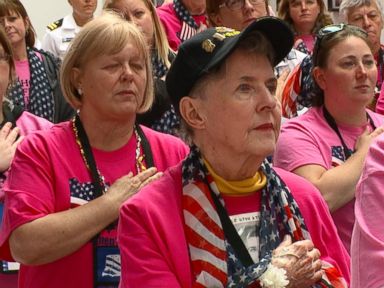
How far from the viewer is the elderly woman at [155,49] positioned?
12.2 feet

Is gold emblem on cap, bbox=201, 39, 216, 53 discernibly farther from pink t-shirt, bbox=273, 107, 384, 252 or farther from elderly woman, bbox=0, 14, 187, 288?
pink t-shirt, bbox=273, 107, 384, 252

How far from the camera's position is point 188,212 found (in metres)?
2.21

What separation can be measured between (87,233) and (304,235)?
0.78 m

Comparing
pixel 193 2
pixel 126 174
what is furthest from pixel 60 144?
Answer: pixel 193 2

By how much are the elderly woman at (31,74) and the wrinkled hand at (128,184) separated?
1250mm

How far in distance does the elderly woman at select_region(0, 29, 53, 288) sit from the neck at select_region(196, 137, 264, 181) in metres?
1.17

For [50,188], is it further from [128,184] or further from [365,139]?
[365,139]

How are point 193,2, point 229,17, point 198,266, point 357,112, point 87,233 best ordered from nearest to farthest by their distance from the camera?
point 198,266 → point 87,233 → point 357,112 → point 229,17 → point 193,2

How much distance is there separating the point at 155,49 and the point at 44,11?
3.51m

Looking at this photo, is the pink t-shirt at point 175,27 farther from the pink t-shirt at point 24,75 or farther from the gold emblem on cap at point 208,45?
the gold emblem on cap at point 208,45

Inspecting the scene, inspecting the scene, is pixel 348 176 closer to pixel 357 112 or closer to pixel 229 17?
pixel 357 112

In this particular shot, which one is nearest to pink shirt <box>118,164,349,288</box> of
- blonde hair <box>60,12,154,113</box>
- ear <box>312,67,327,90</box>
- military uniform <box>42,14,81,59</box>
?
blonde hair <box>60,12,154,113</box>

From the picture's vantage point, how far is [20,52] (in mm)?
4570

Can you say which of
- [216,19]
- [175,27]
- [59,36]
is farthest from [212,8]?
[59,36]
